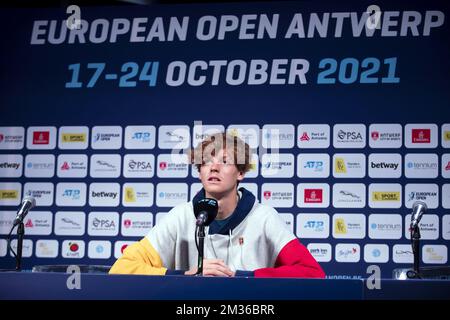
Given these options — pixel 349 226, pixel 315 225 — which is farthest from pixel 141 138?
pixel 349 226

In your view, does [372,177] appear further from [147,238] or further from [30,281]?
[30,281]

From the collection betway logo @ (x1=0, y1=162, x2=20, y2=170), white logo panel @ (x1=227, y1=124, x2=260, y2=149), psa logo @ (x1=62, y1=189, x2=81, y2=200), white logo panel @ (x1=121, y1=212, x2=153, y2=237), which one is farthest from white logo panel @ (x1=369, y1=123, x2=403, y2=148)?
betway logo @ (x1=0, y1=162, x2=20, y2=170)

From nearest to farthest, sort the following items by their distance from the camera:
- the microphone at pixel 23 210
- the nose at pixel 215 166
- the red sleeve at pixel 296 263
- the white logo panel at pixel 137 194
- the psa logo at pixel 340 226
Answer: the microphone at pixel 23 210 < the red sleeve at pixel 296 263 < the nose at pixel 215 166 < the psa logo at pixel 340 226 < the white logo panel at pixel 137 194

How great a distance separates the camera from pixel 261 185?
4891 millimetres

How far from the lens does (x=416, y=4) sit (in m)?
4.88

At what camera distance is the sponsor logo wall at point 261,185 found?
4738mm

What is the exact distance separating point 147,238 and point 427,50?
7.43 feet

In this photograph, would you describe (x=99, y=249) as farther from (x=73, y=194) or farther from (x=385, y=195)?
(x=385, y=195)

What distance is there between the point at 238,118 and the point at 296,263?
3.65ft

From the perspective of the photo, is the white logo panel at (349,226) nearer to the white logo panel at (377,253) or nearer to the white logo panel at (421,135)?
the white logo panel at (377,253)

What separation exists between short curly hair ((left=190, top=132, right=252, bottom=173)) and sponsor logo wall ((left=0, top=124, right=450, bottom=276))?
2.7 inches

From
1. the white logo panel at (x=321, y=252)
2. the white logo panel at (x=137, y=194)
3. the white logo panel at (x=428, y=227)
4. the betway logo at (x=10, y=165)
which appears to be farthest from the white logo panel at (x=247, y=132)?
the betway logo at (x=10, y=165)

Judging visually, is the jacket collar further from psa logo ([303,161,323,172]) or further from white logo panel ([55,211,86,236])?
white logo panel ([55,211,86,236])
